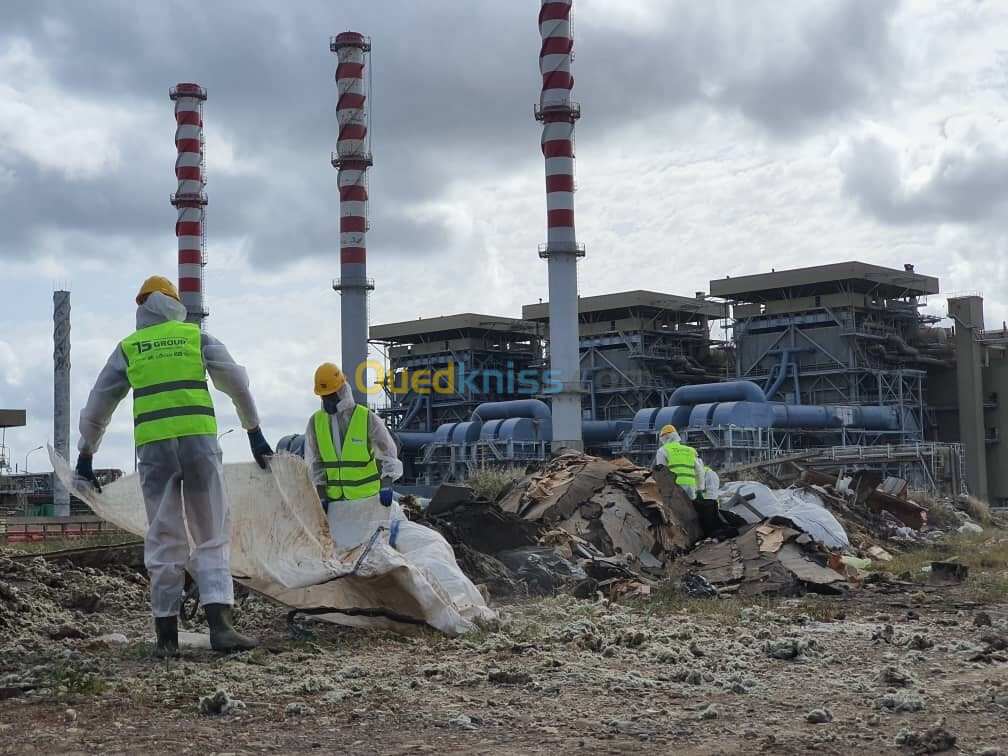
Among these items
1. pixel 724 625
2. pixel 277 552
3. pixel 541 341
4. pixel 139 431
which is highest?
pixel 541 341

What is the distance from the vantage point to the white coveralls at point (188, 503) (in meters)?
5.20

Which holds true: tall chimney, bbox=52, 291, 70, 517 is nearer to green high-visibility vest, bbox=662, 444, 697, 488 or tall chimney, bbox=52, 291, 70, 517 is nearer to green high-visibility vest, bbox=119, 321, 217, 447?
green high-visibility vest, bbox=662, 444, 697, 488

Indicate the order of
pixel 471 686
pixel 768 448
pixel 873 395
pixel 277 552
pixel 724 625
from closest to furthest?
pixel 471 686 < pixel 277 552 < pixel 724 625 < pixel 768 448 < pixel 873 395

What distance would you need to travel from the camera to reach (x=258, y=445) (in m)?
5.59

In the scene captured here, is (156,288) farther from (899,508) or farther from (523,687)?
(899,508)

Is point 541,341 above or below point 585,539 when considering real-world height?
above

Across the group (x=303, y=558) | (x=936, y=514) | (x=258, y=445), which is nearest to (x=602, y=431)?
(x=936, y=514)

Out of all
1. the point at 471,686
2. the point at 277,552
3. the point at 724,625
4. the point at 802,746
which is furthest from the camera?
the point at 724,625

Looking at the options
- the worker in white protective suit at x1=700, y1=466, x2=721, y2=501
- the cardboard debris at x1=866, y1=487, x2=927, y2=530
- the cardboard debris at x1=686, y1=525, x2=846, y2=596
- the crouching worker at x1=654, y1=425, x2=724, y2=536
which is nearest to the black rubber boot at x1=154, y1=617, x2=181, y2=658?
the cardboard debris at x1=686, y1=525, x2=846, y2=596

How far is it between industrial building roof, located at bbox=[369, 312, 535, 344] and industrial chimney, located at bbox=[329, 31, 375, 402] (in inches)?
282

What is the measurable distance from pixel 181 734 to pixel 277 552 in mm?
2333

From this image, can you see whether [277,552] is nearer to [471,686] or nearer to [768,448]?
[471,686]

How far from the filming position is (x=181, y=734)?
11.6 feet

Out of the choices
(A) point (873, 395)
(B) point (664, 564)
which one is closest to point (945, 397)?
(A) point (873, 395)
